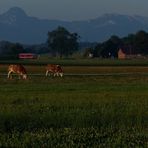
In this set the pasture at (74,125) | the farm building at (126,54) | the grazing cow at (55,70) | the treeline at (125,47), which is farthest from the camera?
the farm building at (126,54)

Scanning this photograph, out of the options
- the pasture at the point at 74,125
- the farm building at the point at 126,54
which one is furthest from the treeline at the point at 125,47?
the pasture at the point at 74,125

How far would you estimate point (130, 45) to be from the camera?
19862 centimetres

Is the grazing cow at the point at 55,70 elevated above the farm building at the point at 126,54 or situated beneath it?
elevated above

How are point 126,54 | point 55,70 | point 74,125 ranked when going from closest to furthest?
point 74,125, point 55,70, point 126,54

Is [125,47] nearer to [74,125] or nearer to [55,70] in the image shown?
[55,70]

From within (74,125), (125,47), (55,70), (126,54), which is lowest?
(126,54)

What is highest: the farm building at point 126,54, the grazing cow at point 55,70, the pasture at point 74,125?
the pasture at point 74,125

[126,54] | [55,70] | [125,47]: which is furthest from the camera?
[125,47]

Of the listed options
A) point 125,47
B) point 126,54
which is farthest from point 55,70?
point 125,47

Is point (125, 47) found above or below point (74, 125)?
below

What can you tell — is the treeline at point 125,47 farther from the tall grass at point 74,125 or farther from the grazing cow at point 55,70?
the tall grass at point 74,125

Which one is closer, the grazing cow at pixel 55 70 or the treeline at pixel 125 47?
the grazing cow at pixel 55 70

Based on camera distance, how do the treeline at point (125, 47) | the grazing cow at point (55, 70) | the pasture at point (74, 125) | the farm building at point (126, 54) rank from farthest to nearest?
the farm building at point (126, 54) → the treeline at point (125, 47) → the grazing cow at point (55, 70) → the pasture at point (74, 125)

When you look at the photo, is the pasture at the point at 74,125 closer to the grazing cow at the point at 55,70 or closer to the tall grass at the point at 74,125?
the tall grass at the point at 74,125
